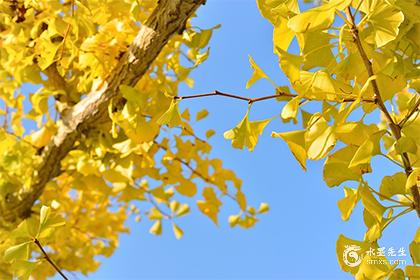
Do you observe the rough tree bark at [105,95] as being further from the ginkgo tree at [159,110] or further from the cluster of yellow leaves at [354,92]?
the cluster of yellow leaves at [354,92]

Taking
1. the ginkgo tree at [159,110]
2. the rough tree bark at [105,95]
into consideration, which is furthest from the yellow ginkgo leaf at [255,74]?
the rough tree bark at [105,95]

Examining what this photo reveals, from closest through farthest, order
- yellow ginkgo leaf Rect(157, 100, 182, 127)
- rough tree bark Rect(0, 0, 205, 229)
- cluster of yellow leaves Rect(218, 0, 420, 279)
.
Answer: cluster of yellow leaves Rect(218, 0, 420, 279), yellow ginkgo leaf Rect(157, 100, 182, 127), rough tree bark Rect(0, 0, 205, 229)

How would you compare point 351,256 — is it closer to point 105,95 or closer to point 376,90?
point 376,90

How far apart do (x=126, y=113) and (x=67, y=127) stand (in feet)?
1.10

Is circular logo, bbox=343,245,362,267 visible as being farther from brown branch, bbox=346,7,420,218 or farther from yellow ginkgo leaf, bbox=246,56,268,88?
yellow ginkgo leaf, bbox=246,56,268,88

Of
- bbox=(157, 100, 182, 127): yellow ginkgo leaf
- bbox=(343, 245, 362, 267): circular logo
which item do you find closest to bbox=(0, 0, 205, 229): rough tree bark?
bbox=(157, 100, 182, 127): yellow ginkgo leaf

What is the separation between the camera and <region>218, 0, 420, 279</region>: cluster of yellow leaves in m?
0.44

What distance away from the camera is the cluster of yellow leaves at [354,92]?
1.44 ft

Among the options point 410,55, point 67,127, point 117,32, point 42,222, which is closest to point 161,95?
point 117,32

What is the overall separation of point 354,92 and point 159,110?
0.61 m

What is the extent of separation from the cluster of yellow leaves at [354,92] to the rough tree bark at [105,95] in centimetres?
29

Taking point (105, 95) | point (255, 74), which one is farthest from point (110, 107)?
point (255, 74)

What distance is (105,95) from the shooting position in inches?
38.0

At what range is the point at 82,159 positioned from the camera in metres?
1.12
